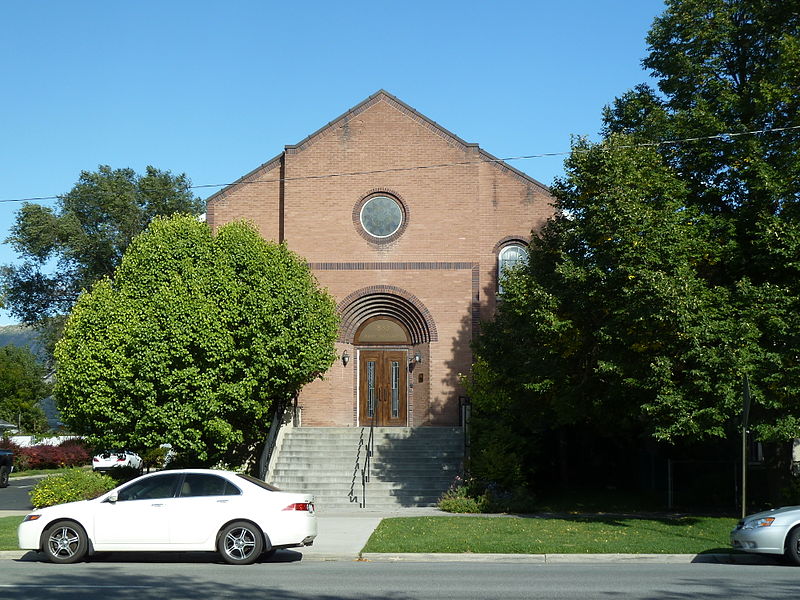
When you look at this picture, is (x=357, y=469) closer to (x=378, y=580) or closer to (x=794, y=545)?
(x=378, y=580)

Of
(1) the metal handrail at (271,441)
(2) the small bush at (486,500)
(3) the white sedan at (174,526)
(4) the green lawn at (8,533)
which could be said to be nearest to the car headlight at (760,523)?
(3) the white sedan at (174,526)

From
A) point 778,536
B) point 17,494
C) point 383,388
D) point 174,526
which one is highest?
point 383,388

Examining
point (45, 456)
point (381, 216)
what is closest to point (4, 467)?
point (45, 456)

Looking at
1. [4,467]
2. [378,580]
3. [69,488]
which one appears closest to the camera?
[378,580]

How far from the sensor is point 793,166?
17.5 m

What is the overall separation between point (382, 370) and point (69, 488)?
10727 millimetres

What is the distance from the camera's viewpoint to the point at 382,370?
28.5m

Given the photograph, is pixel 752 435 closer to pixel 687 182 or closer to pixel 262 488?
pixel 687 182

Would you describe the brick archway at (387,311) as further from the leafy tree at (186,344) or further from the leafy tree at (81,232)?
the leafy tree at (81,232)

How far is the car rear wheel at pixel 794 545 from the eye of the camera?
42.9 feet

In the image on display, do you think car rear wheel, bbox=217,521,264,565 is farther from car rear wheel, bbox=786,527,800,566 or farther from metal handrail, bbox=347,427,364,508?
metal handrail, bbox=347,427,364,508

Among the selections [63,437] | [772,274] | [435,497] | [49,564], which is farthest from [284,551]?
[63,437]

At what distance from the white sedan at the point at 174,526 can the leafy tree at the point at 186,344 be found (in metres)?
8.14

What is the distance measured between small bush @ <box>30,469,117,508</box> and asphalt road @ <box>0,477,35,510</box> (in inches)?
81.8
